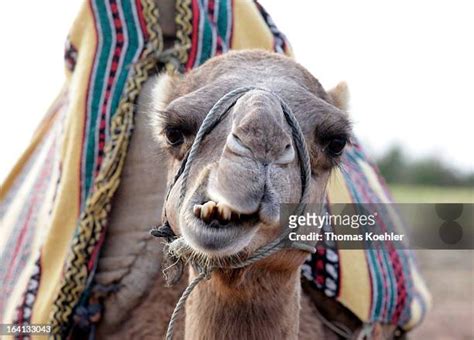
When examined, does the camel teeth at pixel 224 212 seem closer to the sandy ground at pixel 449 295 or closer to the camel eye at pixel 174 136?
the camel eye at pixel 174 136

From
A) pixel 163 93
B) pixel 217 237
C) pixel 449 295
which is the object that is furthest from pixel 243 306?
pixel 449 295

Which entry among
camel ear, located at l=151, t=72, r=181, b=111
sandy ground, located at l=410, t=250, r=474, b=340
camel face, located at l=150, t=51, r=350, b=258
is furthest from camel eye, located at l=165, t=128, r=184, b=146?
sandy ground, located at l=410, t=250, r=474, b=340

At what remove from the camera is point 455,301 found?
31.5ft

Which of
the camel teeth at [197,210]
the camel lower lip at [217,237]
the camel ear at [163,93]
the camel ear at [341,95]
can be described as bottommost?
the camel lower lip at [217,237]

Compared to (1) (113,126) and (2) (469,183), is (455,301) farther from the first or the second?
(1) (113,126)

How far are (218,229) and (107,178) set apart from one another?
3.93ft

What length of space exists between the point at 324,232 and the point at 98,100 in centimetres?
92

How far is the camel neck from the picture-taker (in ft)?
8.28

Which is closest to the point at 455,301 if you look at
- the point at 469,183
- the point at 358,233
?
the point at 469,183

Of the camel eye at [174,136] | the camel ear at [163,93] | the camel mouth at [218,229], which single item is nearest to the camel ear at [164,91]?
the camel ear at [163,93]

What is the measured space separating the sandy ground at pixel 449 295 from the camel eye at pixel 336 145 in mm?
3572

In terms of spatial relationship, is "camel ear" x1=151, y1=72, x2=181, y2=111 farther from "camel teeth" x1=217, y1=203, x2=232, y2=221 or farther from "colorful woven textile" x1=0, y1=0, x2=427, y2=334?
"camel teeth" x1=217, y1=203, x2=232, y2=221

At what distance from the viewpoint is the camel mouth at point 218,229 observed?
2.14m

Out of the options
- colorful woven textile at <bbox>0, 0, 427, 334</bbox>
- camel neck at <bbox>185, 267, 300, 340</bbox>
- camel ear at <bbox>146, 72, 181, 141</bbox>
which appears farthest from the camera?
colorful woven textile at <bbox>0, 0, 427, 334</bbox>
